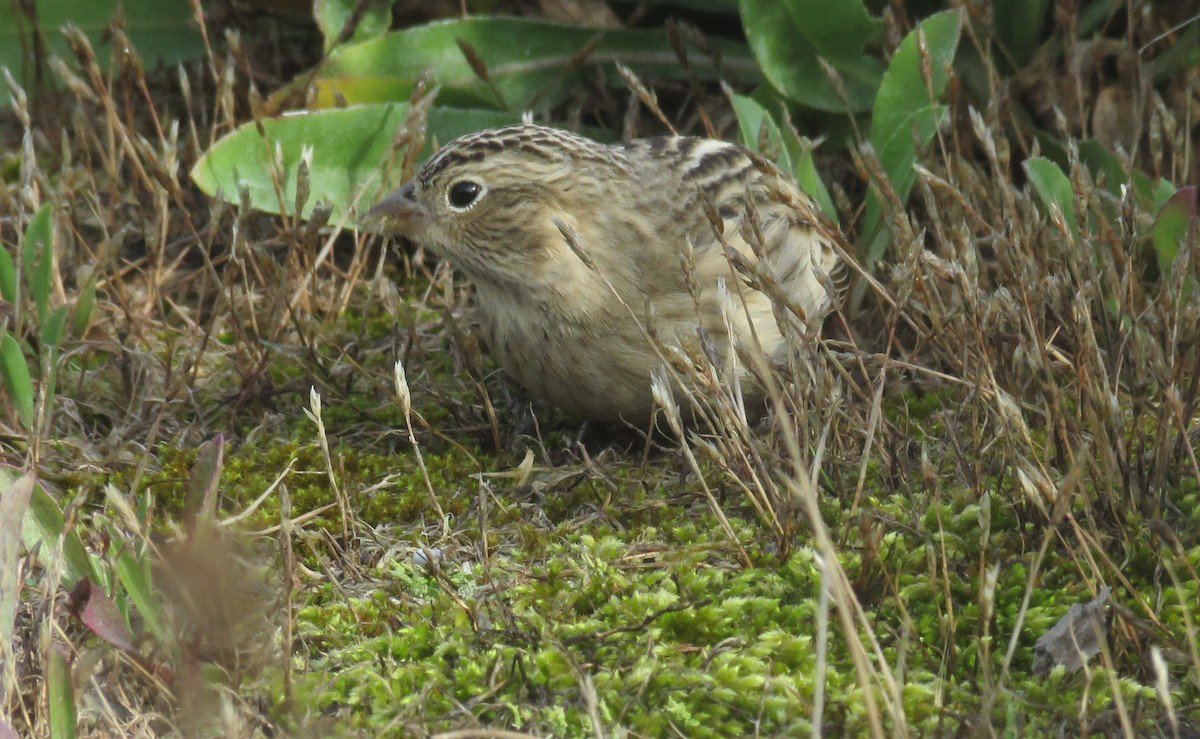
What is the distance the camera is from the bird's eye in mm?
3988

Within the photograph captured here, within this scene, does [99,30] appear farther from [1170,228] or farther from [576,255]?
[1170,228]

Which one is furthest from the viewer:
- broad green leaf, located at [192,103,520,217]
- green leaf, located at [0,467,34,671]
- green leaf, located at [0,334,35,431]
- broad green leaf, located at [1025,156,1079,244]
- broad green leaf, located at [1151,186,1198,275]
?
broad green leaf, located at [192,103,520,217]

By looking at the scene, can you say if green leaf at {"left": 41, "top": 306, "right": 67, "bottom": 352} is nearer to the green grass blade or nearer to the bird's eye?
the green grass blade

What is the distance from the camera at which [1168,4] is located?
5109mm

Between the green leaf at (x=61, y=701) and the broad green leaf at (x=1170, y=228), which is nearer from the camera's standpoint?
the green leaf at (x=61, y=701)

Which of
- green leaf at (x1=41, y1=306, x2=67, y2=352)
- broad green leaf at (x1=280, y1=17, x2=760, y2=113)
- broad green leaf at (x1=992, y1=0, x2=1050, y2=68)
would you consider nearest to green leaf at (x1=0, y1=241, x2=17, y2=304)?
green leaf at (x1=41, y1=306, x2=67, y2=352)

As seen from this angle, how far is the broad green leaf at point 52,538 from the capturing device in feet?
9.66

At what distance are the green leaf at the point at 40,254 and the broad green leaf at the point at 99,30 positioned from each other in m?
1.52

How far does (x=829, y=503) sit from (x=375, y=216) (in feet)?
5.25

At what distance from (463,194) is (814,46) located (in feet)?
5.24

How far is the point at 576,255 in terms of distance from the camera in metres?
3.73

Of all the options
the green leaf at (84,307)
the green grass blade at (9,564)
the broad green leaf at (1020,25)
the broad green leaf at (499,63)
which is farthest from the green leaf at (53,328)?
the broad green leaf at (1020,25)

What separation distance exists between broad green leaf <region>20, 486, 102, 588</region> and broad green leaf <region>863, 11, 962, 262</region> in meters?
2.41

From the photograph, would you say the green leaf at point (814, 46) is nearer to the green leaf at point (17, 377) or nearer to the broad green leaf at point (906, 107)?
the broad green leaf at point (906, 107)
